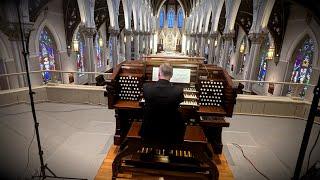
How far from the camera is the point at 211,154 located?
4.31 meters

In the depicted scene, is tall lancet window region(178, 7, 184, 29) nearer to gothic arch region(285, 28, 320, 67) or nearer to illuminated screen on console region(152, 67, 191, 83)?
gothic arch region(285, 28, 320, 67)

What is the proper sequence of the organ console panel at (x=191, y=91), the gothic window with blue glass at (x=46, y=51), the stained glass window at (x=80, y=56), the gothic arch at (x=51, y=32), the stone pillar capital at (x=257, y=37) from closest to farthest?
1. the organ console panel at (x=191, y=91)
2. the stone pillar capital at (x=257, y=37)
3. the gothic arch at (x=51, y=32)
4. the gothic window with blue glass at (x=46, y=51)
5. the stained glass window at (x=80, y=56)

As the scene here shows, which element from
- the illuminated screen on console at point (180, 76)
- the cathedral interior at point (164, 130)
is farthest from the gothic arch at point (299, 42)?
the illuminated screen on console at point (180, 76)

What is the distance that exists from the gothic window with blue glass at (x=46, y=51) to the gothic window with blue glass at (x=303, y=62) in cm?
1614

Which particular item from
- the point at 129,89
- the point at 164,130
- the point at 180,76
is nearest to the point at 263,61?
the point at 180,76

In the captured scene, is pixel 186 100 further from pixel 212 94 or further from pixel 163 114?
pixel 163 114

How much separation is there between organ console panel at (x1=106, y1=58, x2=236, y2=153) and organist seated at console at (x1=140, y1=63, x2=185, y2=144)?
103 centimetres

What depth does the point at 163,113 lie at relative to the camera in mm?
2850

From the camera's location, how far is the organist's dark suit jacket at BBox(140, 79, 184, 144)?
283cm

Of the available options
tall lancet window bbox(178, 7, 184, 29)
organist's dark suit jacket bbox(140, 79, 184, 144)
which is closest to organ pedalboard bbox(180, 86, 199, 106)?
organist's dark suit jacket bbox(140, 79, 184, 144)

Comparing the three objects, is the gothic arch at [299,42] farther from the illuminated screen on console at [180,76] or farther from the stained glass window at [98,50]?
the stained glass window at [98,50]

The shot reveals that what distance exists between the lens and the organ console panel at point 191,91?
159 inches

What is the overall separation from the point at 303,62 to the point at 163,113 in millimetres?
12586

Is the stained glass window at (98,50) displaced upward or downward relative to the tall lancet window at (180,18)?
downward
